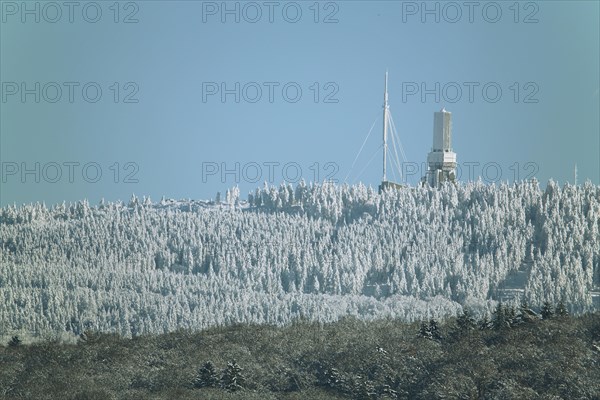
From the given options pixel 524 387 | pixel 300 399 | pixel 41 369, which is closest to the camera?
pixel 524 387

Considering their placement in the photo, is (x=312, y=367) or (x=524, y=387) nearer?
(x=524, y=387)

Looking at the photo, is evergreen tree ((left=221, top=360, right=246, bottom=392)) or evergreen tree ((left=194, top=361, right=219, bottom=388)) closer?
evergreen tree ((left=221, top=360, right=246, bottom=392))

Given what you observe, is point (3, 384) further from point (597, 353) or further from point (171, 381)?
point (597, 353)

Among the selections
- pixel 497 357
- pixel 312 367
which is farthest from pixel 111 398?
pixel 497 357

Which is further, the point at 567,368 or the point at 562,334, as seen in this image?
the point at 562,334

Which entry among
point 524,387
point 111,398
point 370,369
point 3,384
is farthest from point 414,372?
point 3,384

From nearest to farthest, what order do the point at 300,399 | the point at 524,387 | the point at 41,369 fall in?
1. the point at 524,387
2. the point at 300,399
3. the point at 41,369

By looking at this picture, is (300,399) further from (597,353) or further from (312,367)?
(597,353)

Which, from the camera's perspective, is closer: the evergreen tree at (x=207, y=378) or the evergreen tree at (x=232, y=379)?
the evergreen tree at (x=232, y=379)

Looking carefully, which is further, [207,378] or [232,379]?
[207,378]
